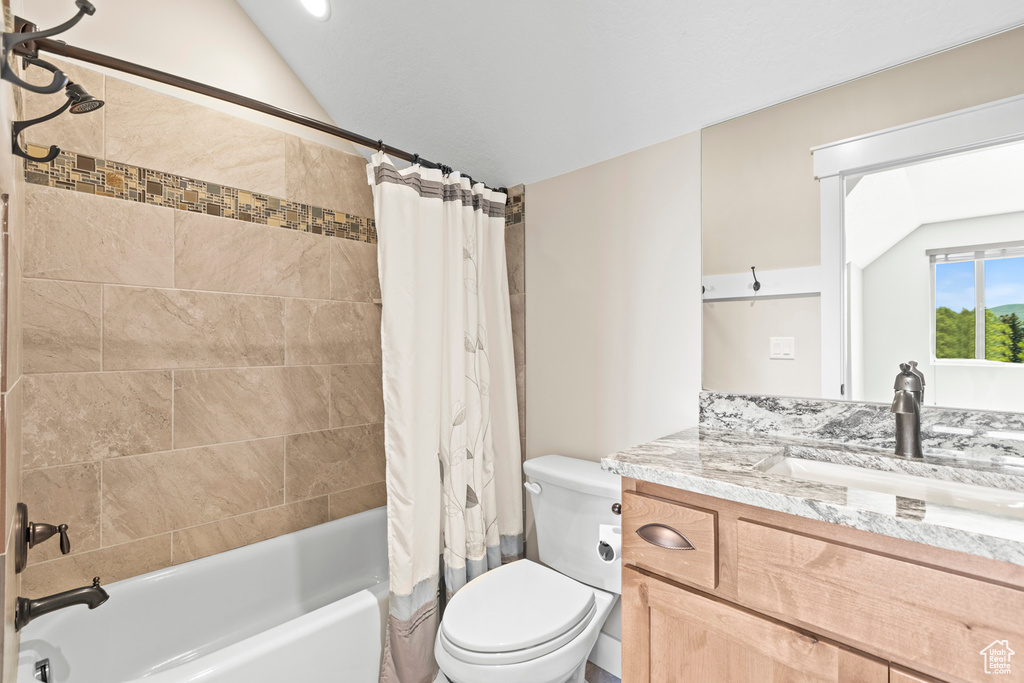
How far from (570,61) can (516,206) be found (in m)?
0.72

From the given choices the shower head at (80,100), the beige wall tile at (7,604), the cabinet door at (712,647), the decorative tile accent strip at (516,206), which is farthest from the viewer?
the decorative tile accent strip at (516,206)

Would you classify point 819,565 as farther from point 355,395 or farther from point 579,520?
point 355,395

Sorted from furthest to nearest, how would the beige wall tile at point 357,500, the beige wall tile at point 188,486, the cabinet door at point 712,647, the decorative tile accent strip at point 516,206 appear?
1. the decorative tile accent strip at point 516,206
2. the beige wall tile at point 357,500
3. the beige wall tile at point 188,486
4. the cabinet door at point 712,647

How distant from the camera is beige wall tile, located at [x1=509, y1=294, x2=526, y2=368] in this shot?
84.8 inches

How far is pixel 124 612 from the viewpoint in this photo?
57.2 inches

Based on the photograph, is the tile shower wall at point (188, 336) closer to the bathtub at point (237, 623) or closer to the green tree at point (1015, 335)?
the bathtub at point (237, 623)

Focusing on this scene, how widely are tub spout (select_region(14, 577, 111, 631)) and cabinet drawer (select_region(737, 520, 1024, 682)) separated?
1303 mm

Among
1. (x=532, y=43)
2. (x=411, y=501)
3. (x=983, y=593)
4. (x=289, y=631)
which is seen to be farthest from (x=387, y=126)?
(x=983, y=593)

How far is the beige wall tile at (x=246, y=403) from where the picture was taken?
1636 mm

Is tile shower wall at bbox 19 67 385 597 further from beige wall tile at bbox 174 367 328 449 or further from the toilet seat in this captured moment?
the toilet seat

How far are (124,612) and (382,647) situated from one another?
80 centimetres

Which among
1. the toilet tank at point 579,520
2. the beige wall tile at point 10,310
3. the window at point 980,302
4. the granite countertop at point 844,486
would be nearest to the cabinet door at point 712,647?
the granite countertop at point 844,486

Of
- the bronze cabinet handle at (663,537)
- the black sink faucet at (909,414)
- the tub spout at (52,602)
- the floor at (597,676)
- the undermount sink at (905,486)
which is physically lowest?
the floor at (597,676)

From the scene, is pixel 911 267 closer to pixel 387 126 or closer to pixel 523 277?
pixel 523 277
